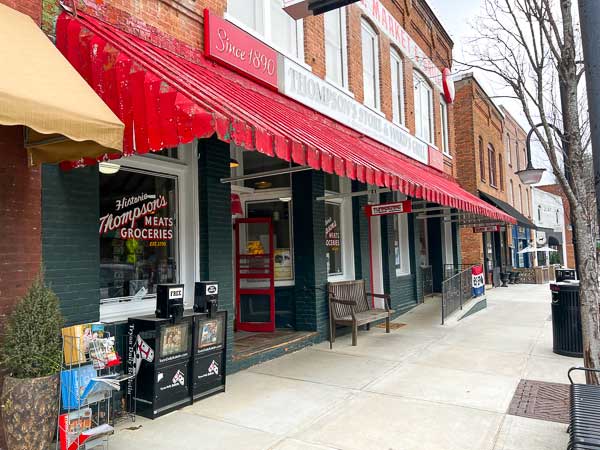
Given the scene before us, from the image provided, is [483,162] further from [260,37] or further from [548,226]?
[548,226]

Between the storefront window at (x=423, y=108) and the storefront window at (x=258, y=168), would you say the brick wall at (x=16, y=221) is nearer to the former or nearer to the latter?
the storefront window at (x=258, y=168)

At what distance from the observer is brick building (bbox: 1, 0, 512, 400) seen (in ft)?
13.9

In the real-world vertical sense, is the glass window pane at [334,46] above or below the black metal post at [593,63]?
Answer: above

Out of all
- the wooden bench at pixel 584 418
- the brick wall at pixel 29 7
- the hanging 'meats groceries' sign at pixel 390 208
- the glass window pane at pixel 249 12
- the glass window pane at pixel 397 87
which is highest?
the glass window pane at pixel 397 87

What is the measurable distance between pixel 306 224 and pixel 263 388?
141 inches

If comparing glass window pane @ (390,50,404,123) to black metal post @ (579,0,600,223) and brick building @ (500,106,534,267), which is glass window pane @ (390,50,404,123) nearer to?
black metal post @ (579,0,600,223)

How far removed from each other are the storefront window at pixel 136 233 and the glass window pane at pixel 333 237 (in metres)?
4.20

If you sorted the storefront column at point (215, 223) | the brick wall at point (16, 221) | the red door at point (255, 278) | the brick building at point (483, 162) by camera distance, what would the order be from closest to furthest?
the brick wall at point (16, 221) → the storefront column at point (215, 223) → the red door at point (255, 278) → the brick building at point (483, 162)

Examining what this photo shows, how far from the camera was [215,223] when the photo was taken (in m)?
6.34

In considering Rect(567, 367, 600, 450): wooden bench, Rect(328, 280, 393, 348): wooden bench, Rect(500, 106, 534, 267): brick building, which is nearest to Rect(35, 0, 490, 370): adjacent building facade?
Rect(328, 280, 393, 348): wooden bench

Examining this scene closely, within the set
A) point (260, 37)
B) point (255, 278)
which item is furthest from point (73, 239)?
point (255, 278)

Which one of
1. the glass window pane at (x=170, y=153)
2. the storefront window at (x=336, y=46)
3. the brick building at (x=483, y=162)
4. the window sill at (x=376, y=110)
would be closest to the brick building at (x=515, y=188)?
the brick building at (x=483, y=162)

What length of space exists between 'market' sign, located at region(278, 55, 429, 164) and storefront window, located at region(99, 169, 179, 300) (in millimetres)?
2829

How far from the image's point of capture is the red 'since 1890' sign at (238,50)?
20.2 feet
